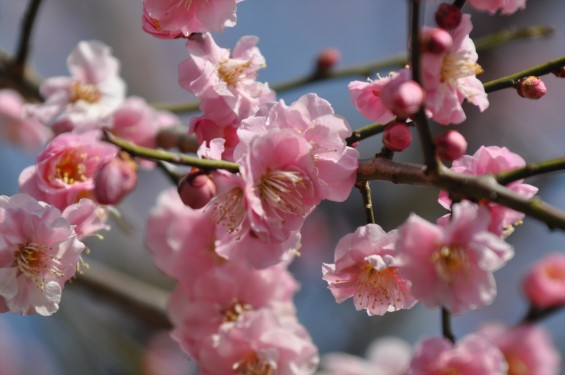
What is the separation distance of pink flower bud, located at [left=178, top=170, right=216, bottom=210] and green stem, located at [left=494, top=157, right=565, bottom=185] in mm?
443

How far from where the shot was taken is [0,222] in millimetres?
1166

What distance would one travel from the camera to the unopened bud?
225 centimetres

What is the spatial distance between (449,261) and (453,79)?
291mm

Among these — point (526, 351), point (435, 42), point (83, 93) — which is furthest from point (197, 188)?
point (526, 351)

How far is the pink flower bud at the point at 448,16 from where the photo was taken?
1092 mm

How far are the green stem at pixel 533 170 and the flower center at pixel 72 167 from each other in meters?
0.81

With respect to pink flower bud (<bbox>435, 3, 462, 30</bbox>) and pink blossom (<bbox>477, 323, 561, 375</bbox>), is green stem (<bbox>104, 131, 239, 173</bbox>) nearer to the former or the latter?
pink flower bud (<bbox>435, 3, 462, 30</bbox>)

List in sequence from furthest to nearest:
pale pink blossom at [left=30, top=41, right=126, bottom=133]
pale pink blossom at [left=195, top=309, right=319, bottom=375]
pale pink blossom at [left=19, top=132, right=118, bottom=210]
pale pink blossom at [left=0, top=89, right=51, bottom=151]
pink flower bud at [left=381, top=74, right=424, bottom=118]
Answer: pale pink blossom at [left=0, top=89, right=51, bottom=151], pale pink blossom at [left=30, top=41, right=126, bottom=133], pale pink blossom at [left=195, top=309, right=319, bottom=375], pale pink blossom at [left=19, top=132, right=118, bottom=210], pink flower bud at [left=381, top=74, right=424, bottom=118]

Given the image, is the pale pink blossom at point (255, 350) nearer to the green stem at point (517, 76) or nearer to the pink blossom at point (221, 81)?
the pink blossom at point (221, 81)

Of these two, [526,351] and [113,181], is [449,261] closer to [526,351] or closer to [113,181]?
[113,181]

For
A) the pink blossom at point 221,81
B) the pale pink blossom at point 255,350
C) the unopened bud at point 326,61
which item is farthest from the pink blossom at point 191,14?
the unopened bud at point 326,61

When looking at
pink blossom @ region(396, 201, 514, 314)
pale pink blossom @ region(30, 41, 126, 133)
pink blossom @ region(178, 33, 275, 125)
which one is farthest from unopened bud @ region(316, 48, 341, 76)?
pink blossom @ region(396, 201, 514, 314)

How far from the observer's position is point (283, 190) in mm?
1103

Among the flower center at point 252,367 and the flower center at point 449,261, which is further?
the flower center at point 252,367
